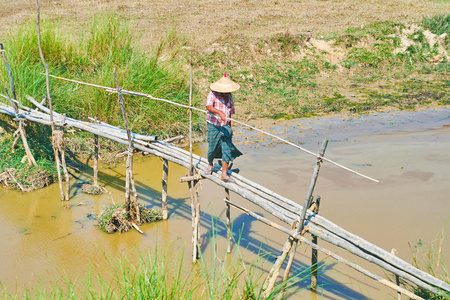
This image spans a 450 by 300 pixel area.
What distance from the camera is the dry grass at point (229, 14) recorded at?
494 inches

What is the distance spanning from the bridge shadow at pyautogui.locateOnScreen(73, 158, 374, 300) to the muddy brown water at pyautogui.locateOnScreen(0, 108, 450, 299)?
1cm

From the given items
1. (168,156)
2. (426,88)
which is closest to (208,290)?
(168,156)

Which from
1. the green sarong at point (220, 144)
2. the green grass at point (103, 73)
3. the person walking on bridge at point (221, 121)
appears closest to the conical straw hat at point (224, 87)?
the person walking on bridge at point (221, 121)

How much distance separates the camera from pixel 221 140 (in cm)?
436

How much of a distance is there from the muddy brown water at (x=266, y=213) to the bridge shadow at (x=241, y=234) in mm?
12

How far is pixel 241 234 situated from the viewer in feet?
15.2

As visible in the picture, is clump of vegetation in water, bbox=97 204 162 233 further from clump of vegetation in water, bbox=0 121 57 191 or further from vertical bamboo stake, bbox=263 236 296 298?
vertical bamboo stake, bbox=263 236 296 298

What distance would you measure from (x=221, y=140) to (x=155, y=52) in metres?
4.00

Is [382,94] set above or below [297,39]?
below

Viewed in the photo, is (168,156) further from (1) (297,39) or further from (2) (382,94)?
(1) (297,39)

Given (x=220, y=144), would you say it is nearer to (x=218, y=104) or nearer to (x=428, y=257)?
(x=218, y=104)

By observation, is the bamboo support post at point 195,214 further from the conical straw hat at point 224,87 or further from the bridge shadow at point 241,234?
the conical straw hat at point 224,87

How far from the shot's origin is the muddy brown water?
4.48 metres

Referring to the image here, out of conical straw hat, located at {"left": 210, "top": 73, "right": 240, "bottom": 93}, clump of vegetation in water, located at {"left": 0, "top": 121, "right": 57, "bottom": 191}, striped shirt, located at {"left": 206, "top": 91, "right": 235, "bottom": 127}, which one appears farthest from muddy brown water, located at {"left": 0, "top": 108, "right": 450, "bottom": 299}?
conical straw hat, located at {"left": 210, "top": 73, "right": 240, "bottom": 93}
